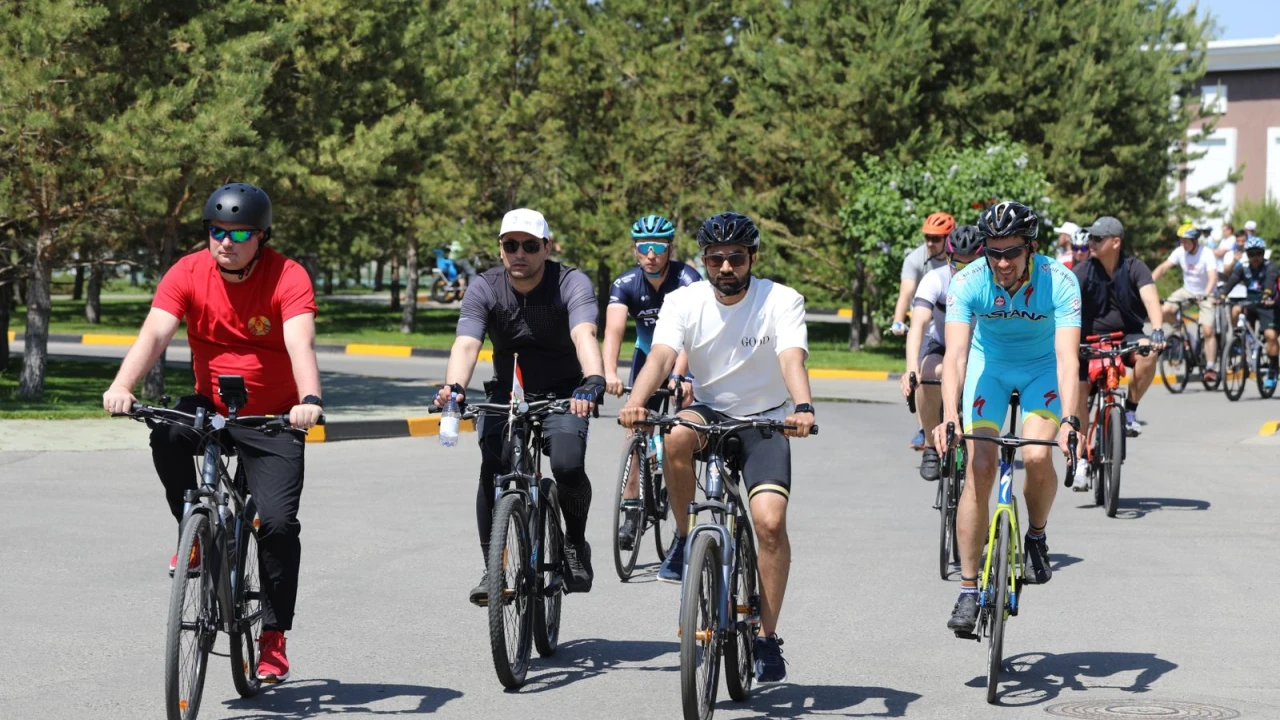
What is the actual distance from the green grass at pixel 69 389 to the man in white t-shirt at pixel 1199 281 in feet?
39.2

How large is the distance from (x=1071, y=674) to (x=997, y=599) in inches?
29.2

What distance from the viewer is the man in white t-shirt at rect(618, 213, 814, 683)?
6496 mm

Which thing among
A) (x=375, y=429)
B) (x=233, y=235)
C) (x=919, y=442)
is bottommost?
(x=375, y=429)

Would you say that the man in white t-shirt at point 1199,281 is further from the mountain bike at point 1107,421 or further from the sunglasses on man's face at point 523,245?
the sunglasses on man's face at point 523,245

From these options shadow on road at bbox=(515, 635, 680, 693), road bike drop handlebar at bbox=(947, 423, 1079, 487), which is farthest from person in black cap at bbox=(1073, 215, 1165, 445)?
shadow on road at bbox=(515, 635, 680, 693)

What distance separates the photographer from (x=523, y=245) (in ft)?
24.1

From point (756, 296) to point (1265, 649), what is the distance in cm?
268

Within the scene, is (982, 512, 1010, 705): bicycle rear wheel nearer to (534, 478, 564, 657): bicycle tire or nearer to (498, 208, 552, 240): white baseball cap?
(534, 478, 564, 657): bicycle tire

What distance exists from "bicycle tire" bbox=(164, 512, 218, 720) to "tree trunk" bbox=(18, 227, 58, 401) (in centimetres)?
1348

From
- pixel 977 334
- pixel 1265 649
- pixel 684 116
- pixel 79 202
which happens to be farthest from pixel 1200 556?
pixel 684 116

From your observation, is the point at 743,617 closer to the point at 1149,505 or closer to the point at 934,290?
the point at 934,290

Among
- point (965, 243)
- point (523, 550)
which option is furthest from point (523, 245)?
point (965, 243)

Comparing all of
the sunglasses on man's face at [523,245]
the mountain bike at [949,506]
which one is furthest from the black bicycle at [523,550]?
the mountain bike at [949,506]

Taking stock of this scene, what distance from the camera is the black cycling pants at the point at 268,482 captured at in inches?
250
